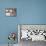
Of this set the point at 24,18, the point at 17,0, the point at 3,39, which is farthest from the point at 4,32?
the point at 17,0

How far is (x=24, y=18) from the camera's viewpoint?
3.55 metres

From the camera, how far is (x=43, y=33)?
341cm

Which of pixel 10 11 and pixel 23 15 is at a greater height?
pixel 10 11

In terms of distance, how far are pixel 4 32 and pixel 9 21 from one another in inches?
13.0

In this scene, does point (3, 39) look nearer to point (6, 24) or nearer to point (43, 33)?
point (6, 24)

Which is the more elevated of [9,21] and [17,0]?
[17,0]

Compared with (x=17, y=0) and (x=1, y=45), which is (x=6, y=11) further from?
(x=1, y=45)

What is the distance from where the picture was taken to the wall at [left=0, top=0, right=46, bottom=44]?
354cm

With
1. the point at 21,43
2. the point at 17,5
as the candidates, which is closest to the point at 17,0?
the point at 17,5

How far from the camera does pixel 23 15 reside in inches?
140

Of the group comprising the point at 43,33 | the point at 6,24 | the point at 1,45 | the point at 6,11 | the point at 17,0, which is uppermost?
the point at 17,0

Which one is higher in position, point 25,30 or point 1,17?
point 1,17

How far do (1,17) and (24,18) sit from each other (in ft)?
2.06

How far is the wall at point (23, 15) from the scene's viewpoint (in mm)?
3541
